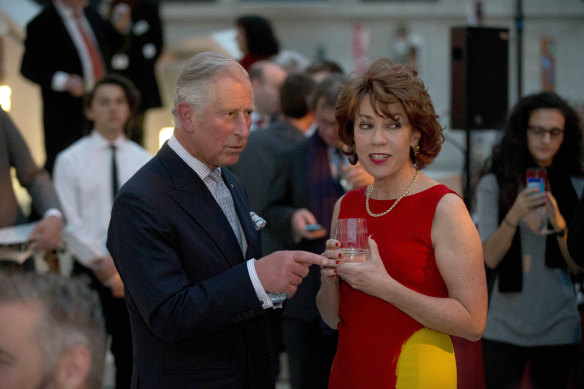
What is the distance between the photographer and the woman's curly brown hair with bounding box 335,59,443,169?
243 cm

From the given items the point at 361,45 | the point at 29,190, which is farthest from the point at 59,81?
the point at 361,45

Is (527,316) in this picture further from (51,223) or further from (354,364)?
(51,223)

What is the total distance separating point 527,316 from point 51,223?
256 cm

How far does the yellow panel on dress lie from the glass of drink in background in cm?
35

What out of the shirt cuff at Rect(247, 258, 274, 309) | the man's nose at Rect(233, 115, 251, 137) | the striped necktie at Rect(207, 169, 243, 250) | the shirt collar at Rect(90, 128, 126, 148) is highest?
the man's nose at Rect(233, 115, 251, 137)

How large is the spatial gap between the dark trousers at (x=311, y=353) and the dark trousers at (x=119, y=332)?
3.83 feet

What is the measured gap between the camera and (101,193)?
4465mm

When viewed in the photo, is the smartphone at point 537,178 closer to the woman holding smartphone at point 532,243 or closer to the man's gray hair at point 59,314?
the woman holding smartphone at point 532,243

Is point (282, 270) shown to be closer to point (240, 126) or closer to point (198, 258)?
point (198, 258)

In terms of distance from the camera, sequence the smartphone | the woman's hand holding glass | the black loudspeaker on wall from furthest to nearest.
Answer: the black loudspeaker on wall → the smartphone → the woman's hand holding glass

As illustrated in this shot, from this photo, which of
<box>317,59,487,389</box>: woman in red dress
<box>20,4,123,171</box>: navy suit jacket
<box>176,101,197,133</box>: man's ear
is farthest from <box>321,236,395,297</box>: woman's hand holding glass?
<box>20,4,123,171</box>: navy suit jacket

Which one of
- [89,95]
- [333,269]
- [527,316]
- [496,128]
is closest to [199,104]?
[333,269]

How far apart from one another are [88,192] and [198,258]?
2373 millimetres

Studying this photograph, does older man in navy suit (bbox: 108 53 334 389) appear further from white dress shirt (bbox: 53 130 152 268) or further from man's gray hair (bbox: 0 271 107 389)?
white dress shirt (bbox: 53 130 152 268)
